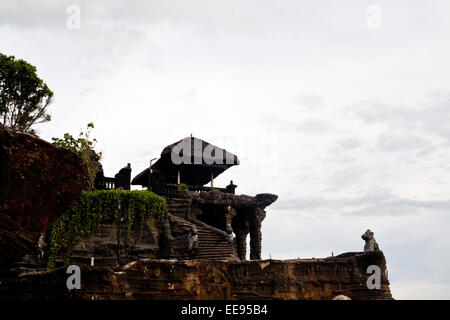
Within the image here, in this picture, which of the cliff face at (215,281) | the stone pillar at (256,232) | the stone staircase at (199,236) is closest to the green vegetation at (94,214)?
the stone staircase at (199,236)

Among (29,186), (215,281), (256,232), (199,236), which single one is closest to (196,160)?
(256,232)

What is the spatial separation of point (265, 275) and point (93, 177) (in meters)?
17.5

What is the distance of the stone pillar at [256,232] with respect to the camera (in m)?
29.9

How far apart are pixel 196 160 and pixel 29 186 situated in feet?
70.7

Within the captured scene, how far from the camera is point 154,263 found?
29.6 feet

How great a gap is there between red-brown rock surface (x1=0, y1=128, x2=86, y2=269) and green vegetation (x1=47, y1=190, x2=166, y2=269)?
13044 mm

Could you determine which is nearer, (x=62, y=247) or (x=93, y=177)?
(x=62, y=247)

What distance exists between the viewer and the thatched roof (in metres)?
29.5

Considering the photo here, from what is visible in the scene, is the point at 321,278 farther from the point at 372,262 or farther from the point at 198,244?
the point at 198,244

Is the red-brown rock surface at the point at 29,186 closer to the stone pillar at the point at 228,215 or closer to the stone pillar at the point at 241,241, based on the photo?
the stone pillar at the point at 228,215

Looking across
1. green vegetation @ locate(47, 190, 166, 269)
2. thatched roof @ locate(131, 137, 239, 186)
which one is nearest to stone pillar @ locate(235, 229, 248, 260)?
thatched roof @ locate(131, 137, 239, 186)

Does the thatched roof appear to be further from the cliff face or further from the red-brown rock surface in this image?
the red-brown rock surface

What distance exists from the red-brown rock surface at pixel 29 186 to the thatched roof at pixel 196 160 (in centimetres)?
2049
